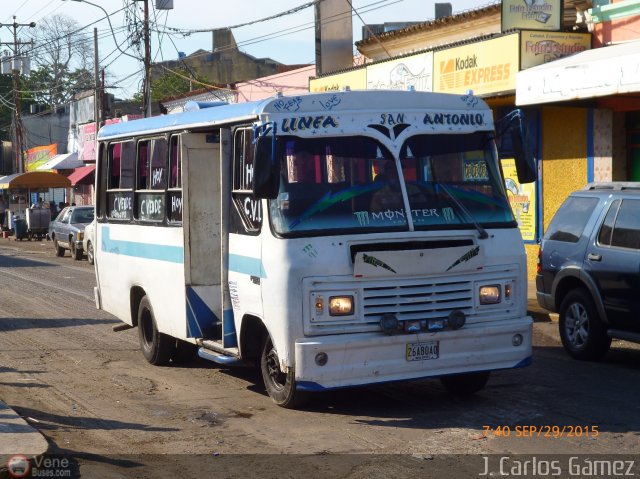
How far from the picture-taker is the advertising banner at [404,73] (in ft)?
71.2

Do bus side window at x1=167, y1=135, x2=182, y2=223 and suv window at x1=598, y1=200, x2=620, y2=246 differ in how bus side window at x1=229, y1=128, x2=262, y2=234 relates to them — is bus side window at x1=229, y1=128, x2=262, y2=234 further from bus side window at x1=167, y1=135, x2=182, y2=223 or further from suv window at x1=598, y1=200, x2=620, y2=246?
suv window at x1=598, y1=200, x2=620, y2=246

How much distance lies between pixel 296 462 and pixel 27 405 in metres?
3.45

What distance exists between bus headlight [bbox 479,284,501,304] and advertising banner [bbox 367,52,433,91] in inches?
496

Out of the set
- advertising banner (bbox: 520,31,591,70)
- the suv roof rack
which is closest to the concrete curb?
the suv roof rack

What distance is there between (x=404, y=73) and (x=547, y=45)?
15.0ft

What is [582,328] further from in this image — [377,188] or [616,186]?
[377,188]

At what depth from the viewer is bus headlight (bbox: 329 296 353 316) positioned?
8.23 metres

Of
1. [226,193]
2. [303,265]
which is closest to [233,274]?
[226,193]

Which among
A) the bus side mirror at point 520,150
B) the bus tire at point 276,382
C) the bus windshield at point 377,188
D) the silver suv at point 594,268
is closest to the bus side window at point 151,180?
the bus tire at point 276,382

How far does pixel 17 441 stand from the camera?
25.4ft

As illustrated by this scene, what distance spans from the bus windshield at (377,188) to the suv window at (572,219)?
116 inches

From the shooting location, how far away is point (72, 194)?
2092 inches

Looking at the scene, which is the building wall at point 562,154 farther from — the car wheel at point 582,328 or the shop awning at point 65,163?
the shop awning at point 65,163

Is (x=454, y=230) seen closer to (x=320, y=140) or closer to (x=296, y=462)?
(x=320, y=140)
